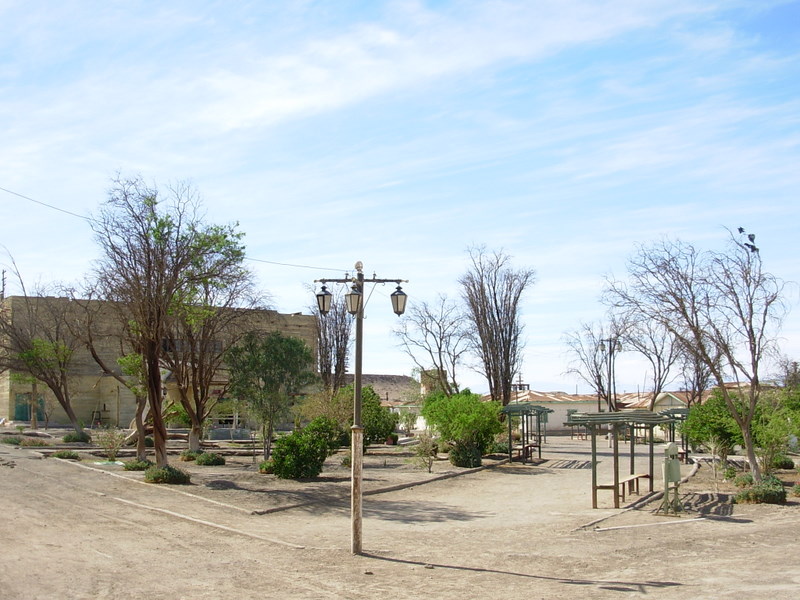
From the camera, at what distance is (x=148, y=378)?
69.5ft

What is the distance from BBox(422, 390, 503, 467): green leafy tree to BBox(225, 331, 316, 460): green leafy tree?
5397 millimetres

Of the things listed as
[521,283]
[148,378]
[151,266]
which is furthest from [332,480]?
[521,283]

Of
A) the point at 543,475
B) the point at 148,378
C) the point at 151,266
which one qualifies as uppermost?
the point at 151,266

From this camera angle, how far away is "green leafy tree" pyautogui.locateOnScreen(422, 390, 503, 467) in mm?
28781

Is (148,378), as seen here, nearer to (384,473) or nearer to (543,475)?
(384,473)

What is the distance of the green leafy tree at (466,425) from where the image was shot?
28.8 m

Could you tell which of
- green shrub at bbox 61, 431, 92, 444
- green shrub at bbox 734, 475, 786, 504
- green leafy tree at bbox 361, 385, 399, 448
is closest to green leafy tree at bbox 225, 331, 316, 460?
green leafy tree at bbox 361, 385, 399, 448

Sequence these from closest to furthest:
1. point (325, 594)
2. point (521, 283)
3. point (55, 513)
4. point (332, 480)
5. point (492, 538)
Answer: point (325, 594), point (492, 538), point (55, 513), point (332, 480), point (521, 283)

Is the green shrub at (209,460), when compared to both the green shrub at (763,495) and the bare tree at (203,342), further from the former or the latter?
the green shrub at (763,495)

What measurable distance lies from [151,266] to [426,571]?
41.9 feet

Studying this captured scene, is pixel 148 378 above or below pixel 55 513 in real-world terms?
above

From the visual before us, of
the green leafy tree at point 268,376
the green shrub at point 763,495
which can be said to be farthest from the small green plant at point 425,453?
the green shrub at point 763,495

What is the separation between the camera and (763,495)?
18203 millimetres

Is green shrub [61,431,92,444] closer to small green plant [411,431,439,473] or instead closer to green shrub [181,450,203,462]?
green shrub [181,450,203,462]
